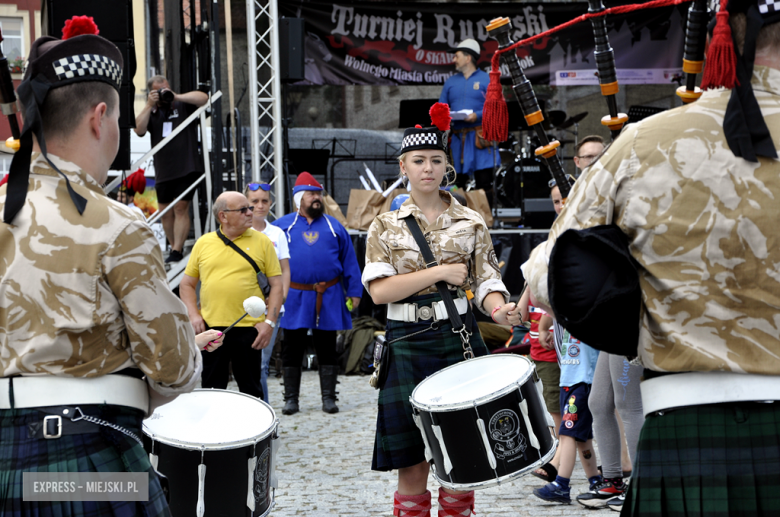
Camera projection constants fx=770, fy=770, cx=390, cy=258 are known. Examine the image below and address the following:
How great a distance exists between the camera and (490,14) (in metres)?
11.6

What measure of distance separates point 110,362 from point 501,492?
11.0ft

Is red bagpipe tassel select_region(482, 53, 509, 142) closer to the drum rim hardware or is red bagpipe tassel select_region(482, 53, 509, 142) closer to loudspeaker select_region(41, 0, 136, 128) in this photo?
the drum rim hardware

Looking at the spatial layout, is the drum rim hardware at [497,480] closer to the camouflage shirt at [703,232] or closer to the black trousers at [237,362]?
the camouflage shirt at [703,232]

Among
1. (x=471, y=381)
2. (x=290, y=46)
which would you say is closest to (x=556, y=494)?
(x=471, y=381)

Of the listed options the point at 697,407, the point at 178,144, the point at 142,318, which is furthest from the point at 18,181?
the point at 178,144

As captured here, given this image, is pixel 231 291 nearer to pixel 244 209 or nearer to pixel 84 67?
pixel 244 209

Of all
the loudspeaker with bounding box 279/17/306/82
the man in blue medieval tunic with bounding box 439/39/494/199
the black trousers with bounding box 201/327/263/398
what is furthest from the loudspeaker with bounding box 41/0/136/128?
the man in blue medieval tunic with bounding box 439/39/494/199

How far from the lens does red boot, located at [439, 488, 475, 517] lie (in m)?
3.21

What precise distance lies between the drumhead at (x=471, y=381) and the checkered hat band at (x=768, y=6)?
1.70 m

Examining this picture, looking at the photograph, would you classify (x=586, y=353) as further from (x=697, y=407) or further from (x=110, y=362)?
(x=110, y=362)

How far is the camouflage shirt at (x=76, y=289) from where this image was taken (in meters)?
1.79

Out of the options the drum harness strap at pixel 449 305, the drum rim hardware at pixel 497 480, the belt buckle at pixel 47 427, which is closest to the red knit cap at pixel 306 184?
the drum harness strap at pixel 449 305

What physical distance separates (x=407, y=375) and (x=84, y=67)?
1.88 metres

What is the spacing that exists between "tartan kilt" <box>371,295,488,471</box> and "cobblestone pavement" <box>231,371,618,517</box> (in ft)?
3.84
